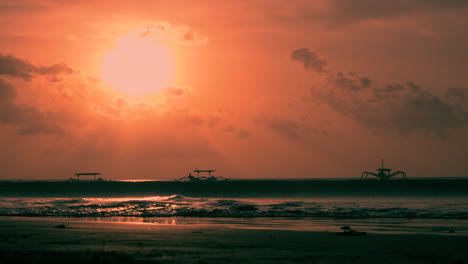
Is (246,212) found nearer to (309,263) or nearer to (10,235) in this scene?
(10,235)

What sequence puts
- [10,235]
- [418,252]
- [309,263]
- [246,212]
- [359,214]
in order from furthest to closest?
[246,212], [359,214], [10,235], [418,252], [309,263]

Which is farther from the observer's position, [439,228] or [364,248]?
[439,228]

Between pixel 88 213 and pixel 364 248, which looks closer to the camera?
pixel 364 248

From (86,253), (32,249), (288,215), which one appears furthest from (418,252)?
(288,215)

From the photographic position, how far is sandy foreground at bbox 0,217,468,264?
43.1 feet

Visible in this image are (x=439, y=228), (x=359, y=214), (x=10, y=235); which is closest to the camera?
(x=10, y=235)

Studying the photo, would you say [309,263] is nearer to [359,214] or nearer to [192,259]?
[192,259]

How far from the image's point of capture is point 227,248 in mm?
15578

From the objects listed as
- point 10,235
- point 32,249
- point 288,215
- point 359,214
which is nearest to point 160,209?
point 288,215

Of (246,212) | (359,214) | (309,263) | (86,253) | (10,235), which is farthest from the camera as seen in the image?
(246,212)

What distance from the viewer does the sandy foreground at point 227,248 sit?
517 inches

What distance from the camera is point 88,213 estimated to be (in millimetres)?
37031

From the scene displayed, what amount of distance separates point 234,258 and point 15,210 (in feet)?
102

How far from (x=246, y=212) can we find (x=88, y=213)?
→ 460 inches
